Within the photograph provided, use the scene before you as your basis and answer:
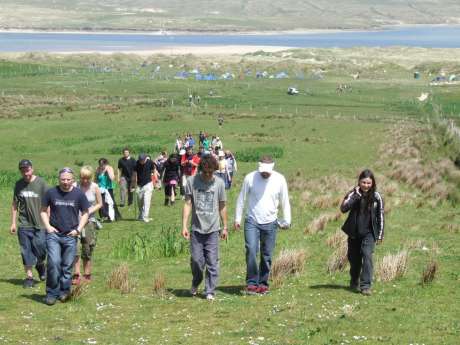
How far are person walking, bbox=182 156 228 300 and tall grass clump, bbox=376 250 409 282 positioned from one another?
2919mm

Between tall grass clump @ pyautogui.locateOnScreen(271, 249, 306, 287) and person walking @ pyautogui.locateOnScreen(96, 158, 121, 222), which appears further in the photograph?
person walking @ pyautogui.locateOnScreen(96, 158, 121, 222)

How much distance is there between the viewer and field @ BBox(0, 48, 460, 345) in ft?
36.2

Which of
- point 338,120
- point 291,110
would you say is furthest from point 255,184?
point 291,110

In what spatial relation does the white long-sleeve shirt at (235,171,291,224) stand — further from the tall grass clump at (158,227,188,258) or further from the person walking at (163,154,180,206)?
the person walking at (163,154,180,206)

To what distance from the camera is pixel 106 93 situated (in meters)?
78.2

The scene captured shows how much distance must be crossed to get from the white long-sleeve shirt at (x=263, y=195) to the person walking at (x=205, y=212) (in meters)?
0.41

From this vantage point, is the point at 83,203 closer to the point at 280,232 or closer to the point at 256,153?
the point at 280,232

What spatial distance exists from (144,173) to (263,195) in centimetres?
920

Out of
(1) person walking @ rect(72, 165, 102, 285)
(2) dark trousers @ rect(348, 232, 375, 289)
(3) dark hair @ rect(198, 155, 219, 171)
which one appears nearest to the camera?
(3) dark hair @ rect(198, 155, 219, 171)

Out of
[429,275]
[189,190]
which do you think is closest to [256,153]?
[429,275]

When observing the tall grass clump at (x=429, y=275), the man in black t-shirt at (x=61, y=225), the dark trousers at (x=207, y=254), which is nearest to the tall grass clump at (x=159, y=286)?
the dark trousers at (x=207, y=254)

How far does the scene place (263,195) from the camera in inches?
481

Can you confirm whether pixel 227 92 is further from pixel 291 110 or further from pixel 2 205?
pixel 2 205

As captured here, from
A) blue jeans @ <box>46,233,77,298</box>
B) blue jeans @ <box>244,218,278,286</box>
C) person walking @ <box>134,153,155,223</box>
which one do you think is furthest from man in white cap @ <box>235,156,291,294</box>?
person walking @ <box>134,153,155,223</box>
